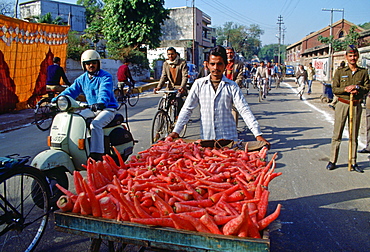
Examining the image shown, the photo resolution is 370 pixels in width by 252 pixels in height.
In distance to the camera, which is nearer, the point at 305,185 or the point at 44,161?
the point at 44,161

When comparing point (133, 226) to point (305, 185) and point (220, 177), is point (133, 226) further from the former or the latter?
point (305, 185)

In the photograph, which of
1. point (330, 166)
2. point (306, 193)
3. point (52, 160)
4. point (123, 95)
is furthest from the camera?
point (123, 95)

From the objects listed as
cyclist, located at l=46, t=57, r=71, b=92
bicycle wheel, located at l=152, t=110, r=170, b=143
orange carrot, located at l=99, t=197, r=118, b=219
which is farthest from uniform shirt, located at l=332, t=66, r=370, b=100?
cyclist, located at l=46, t=57, r=71, b=92

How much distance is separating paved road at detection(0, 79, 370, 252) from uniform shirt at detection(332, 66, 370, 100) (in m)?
1.42

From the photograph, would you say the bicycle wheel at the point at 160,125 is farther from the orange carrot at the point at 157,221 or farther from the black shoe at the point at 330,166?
the orange carrot at the point at 157,221

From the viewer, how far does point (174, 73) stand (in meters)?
9.05

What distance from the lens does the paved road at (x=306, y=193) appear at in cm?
358

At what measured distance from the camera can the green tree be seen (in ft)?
95.1

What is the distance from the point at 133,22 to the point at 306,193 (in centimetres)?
2762

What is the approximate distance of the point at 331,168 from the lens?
612cm

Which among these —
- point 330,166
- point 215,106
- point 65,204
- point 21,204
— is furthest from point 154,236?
point 330,166

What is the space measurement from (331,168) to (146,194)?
4.81 meters

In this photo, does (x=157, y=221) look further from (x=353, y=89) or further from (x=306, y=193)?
(x=353, y=89)

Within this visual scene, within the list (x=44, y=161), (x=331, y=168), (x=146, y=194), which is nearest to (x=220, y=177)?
(x=146, y=194)
